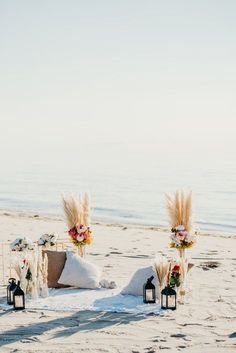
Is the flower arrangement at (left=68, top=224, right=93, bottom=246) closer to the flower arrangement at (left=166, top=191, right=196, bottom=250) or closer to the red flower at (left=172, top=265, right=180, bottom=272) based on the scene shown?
the flower arrangement at (left=166, top=191, right=196, bottom=250)

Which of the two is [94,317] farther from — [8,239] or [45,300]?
[8,239]

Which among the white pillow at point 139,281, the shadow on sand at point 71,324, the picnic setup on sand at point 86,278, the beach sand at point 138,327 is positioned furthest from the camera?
the white pillow at point 139,281

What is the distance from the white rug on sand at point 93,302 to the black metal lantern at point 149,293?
8cm

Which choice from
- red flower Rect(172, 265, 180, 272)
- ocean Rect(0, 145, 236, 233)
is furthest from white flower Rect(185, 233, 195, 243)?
ocean Rect(0, 145, 236, 233)

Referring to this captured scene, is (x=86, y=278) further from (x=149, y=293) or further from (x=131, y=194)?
(x=131, y=194)

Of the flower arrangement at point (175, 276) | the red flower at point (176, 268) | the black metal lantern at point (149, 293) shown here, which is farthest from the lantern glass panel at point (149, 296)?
the red flower at point (176, 268)

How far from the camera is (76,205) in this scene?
982cm

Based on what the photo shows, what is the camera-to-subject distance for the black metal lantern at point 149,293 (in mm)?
8461

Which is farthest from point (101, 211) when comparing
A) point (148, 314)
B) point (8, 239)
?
point (148, 314)

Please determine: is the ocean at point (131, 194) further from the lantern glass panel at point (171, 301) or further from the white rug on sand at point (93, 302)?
the lantern glass panel at point (171, 301)

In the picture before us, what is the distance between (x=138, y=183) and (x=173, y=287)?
41544mm

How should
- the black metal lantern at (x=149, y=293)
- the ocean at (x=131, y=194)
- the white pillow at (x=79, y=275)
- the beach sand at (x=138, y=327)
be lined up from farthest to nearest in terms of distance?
the ocean at (x=131, y=194) < the white pillow at (x=79, y=275) < the black metal lantern at (x=149, y=293) < the beach sand at (x=138, y=327)

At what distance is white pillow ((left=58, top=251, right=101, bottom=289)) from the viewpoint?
30.4 ft

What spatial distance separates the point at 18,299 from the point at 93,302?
3.39 ft
